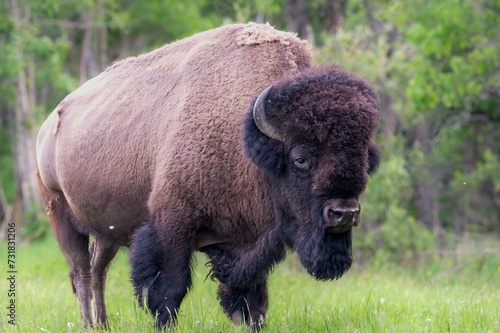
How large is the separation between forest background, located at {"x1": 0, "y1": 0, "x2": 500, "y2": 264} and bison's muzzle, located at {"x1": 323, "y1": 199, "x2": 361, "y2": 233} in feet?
18.9

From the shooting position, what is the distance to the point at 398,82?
14.1 meters

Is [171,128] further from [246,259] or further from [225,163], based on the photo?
[246,259]

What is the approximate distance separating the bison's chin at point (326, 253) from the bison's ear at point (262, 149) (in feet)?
1.76

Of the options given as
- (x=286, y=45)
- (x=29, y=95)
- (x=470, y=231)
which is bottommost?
(x=470, y=231)

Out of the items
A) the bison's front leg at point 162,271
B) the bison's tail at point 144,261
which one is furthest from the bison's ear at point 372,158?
the bison's tail at point 144,261

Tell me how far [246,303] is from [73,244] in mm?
2167

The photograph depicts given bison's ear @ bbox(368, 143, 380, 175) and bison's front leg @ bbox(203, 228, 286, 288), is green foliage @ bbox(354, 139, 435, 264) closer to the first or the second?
bison's front leg @ bbox(203, 228, 286, 288)

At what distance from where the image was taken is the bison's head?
4.86m

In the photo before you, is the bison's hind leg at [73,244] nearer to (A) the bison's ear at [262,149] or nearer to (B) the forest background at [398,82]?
(A) the bison's ear at [262,149]

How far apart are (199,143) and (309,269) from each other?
126cm

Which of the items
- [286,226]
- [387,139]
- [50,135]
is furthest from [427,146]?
[286,226]

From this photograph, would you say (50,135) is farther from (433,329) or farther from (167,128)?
(433,329)

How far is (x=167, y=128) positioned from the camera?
5.95 meters

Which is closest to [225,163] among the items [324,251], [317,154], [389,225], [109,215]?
[317,154]
